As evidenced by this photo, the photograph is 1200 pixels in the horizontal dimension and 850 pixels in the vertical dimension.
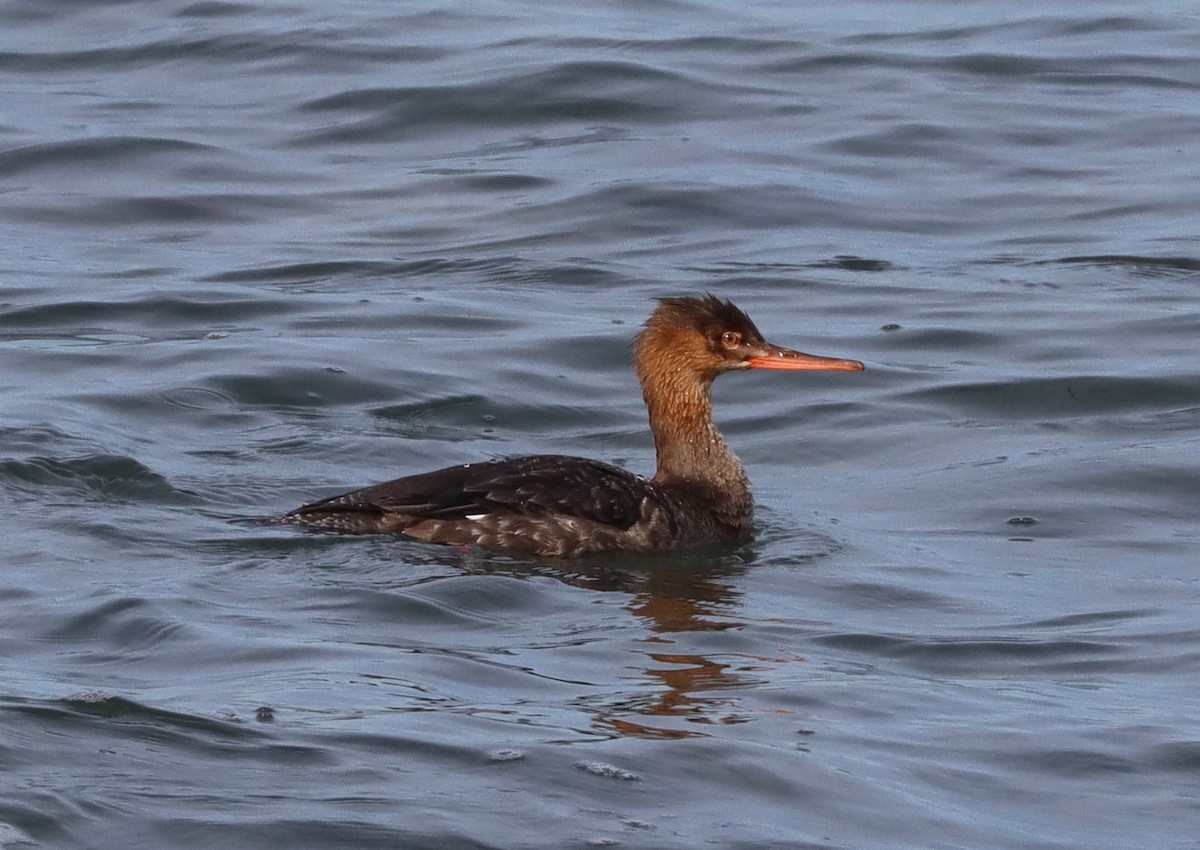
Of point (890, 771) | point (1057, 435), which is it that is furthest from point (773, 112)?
point (890, 771)

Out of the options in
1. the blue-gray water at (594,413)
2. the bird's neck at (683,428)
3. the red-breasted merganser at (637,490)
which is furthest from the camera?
the bird's neck at (683,428)

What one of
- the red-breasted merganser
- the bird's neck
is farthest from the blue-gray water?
the bird's neck

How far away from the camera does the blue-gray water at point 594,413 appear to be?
235 inches

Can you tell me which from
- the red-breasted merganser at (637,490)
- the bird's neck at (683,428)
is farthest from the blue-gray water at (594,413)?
the bird's neck at (683,428)

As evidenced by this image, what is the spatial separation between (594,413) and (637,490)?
2.39 metres

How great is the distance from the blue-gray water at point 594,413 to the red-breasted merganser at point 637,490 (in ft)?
0.54

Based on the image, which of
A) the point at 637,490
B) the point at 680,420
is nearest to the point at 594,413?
the point at 680,420

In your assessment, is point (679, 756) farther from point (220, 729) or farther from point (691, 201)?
point (691, 201)

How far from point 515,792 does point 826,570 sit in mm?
3293

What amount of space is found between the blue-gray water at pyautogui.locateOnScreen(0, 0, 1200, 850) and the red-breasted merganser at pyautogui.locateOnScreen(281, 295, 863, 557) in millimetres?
165

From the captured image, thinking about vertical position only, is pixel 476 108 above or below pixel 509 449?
above

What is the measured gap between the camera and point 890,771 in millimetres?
6164

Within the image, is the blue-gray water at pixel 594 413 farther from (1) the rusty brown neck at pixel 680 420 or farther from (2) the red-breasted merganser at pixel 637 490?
(1) the rusty brown neck at pixel 680 420

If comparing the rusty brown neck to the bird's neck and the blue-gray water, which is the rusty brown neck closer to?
the bird's neck
